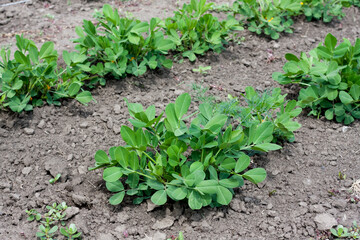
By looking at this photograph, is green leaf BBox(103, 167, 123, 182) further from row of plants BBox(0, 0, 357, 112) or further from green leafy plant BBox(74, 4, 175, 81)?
green leafy plant BBox(74, 4, 175, 81)

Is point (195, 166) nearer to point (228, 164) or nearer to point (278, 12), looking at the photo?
point (228, 164)

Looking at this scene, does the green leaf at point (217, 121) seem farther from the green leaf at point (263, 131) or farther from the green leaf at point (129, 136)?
the green leaf at point (129, 136)

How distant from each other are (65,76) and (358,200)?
2.25m

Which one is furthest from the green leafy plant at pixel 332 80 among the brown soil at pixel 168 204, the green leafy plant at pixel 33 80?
the green leafy plant at pixel 33 80

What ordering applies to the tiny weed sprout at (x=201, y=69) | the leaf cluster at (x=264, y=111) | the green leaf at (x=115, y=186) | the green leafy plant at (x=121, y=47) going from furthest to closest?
the tiny weed sprout at (x=201, y=69) < the green leafy plant at (x=121, y=47) < the leaf cluster at (x=264, y=111) < the green leaf at (x=115, y=186)

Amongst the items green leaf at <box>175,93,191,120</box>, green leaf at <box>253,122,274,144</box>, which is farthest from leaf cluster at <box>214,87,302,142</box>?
green leaf at <box>175,93,191,120</box>

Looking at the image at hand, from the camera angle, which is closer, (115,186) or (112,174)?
(112,174)

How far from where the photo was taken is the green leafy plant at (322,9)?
4.33 metres

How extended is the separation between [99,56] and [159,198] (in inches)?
61.2

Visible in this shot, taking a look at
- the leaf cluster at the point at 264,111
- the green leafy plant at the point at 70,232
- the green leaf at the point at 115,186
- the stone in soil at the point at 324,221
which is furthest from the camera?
the leaf cluster at the point at 264,111

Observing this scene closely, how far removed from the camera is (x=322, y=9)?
4.41 metres

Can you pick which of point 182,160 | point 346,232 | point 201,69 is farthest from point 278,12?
point 346,232

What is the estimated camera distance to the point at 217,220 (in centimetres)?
226

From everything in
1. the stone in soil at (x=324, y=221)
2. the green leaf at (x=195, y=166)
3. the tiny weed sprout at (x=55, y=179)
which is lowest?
the stone in soil at (x=324, y=221)
